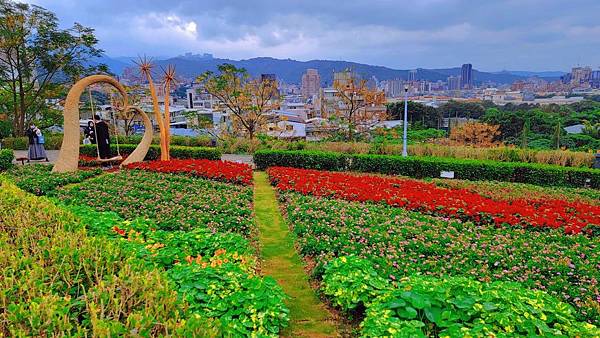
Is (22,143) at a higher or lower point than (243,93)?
lower

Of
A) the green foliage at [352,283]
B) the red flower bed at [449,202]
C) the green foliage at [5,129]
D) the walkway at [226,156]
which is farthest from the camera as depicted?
the green foliage at [5,129]

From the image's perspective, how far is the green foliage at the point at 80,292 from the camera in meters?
2.12

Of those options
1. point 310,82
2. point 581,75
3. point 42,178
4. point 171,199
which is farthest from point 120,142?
point 581,75

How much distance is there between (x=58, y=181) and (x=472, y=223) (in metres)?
8.93

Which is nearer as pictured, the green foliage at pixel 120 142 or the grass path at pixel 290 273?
the grass path at pixel 290 273

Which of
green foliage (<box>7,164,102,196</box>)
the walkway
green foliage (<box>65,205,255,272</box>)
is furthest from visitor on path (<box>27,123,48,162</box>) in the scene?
green foliage (<box>65,205,255,272</box>)

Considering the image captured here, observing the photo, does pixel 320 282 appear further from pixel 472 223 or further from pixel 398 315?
pixel 472 223

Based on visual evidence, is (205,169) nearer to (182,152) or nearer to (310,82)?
(182,152)

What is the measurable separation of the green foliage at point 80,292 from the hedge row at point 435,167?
32.8 feet

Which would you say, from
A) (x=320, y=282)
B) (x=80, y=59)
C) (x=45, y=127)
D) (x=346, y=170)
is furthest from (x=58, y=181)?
(x=45, y=127)

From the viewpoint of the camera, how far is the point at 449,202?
7586 mm

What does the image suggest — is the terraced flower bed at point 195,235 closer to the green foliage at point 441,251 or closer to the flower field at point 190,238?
the flower field at point 190,238

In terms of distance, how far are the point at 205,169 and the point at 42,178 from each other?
3.76 m

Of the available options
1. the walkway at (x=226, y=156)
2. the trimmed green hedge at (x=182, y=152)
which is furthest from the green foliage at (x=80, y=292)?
the walkway at (x=226, y=156)
